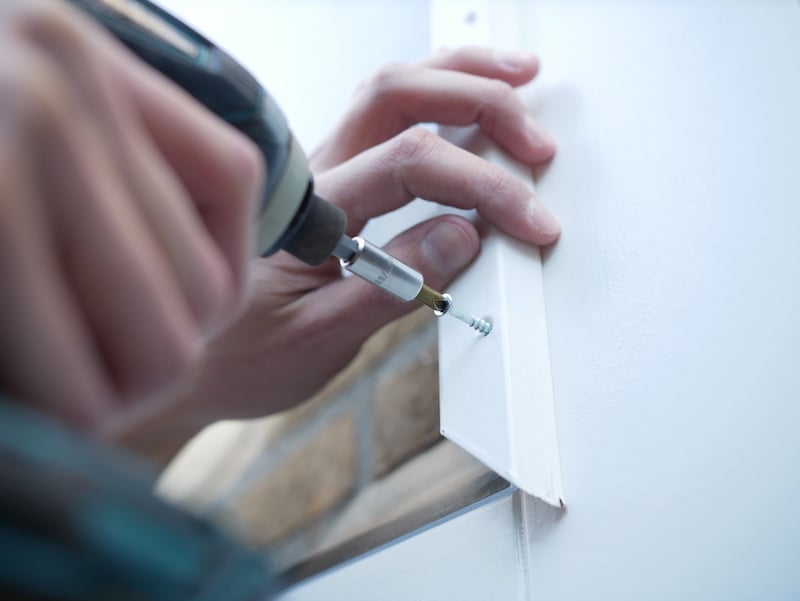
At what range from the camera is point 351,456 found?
74cm

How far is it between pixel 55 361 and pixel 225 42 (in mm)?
892

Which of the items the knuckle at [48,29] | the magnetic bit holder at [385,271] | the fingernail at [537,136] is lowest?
the magnetic bit holder at [385,271]

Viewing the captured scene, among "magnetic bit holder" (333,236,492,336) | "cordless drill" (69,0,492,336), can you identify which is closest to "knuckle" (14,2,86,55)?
"cordless drill" (69,0,492,336)

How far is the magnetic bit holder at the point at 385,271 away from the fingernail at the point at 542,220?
0.29 ft

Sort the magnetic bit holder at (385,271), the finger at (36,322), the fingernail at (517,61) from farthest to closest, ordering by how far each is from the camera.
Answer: the fingernail at (517,61), the magnetic bit holder at (385,271), the finger at (36,322)

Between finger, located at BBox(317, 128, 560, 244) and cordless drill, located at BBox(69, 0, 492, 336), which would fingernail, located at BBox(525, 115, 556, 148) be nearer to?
finger, located at BBox(317, 128, 560, 244)

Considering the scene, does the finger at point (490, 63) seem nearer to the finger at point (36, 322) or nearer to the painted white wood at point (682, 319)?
the painted white wood at point (682, 319)

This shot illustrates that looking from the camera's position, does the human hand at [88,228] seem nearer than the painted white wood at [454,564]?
Yes

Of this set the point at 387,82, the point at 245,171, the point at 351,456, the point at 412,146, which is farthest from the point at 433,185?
the point at 351,456

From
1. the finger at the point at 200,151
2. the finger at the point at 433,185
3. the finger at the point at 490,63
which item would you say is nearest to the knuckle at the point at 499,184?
the finger at the point at 433,185

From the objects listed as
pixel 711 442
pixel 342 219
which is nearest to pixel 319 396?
pixel 342 219

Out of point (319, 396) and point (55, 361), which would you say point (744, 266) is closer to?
point (55, 361)

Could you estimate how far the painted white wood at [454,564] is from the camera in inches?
16.1

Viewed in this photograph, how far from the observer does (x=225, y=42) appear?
3.16 feet
